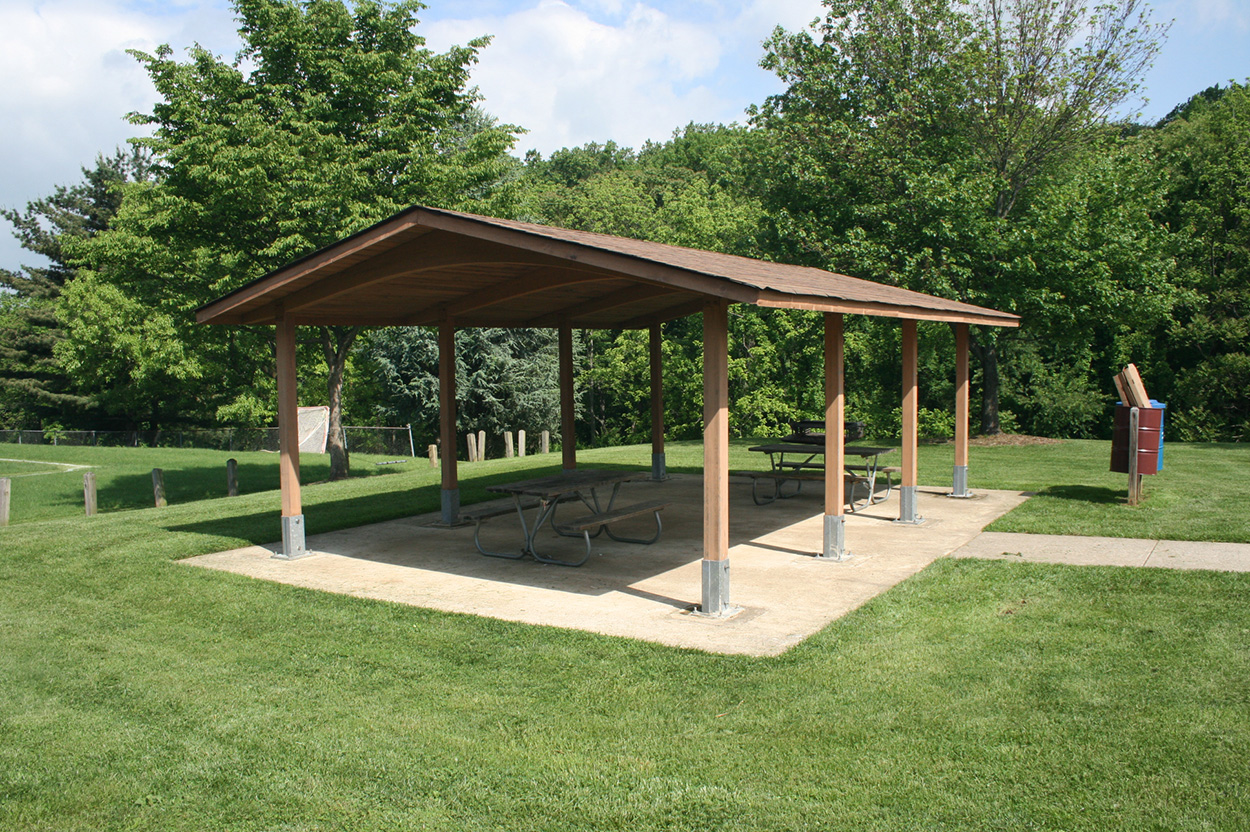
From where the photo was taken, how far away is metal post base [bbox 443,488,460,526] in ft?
36.6

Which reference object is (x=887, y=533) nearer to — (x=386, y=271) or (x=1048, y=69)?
(x=386, y=271)

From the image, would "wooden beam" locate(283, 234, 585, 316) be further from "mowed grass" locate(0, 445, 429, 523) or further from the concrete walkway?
"mowed grass" locate(0, 445, 429, 523)

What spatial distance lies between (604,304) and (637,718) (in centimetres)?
741

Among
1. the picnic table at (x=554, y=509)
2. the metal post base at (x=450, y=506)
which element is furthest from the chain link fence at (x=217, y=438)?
the picnic table at (x=554, y=509)

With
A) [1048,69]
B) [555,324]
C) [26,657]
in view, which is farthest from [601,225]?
[26,657]

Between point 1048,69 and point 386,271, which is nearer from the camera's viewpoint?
point 386,271

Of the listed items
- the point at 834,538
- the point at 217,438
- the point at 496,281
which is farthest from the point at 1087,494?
the point at 217,438

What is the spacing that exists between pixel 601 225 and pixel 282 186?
23.1m

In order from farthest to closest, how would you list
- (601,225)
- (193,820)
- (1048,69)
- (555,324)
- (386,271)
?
(601,225) < (1048,69) < (555,324) < (386,271) < (193,820)

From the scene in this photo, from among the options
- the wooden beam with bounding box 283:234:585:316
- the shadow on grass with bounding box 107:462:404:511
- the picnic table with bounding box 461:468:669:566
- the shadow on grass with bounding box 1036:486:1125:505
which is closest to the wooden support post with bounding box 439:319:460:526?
the picnic table with bounding box 461:468:669:566

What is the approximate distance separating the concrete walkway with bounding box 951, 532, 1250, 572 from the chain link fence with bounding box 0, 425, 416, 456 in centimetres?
1981

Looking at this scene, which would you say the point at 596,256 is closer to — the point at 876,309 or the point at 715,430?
the point at 715,430

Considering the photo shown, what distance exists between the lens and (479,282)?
31.1ft

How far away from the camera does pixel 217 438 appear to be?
3375 cm
